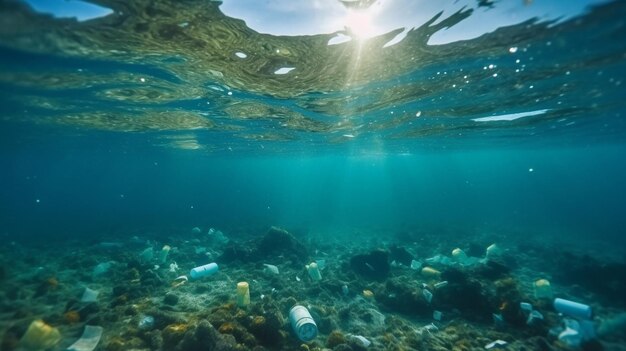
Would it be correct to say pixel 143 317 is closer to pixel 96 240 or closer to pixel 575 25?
pixel 575 25

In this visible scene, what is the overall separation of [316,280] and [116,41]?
38.4 ft

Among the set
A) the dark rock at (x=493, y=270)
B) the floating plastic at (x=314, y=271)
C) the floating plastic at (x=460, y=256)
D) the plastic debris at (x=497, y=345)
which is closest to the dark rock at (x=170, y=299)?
the floating plastic at (x=314, y=271)

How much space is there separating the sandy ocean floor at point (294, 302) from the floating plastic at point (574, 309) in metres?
0.58

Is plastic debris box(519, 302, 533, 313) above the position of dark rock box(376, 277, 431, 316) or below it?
above

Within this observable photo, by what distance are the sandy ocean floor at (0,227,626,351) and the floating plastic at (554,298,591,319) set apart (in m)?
0.58

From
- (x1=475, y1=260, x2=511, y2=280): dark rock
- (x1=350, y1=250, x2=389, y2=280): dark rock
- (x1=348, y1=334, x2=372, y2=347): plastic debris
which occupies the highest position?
(x1=475, y1=260, x2=511, y2=280): dark rock

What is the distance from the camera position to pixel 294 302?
10062mm

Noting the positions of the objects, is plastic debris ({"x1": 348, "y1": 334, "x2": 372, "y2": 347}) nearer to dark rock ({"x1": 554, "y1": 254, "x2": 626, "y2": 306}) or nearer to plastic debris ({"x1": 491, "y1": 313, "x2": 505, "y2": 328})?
plastic debris ({"x1": 491, "y1": 313, "x2": 505, "y2": 328})

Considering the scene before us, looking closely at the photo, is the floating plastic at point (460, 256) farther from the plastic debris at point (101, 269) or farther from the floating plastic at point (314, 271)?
the plastic debris at point (101, 269)

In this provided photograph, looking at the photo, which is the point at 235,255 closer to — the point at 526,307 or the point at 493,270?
the point at 493,270

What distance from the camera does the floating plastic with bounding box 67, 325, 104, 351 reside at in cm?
705

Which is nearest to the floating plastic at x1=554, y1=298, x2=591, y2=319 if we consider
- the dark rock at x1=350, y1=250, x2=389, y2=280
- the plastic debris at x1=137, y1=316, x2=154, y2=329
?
the dark rock at x1=350, y1=250, x2=389, y2=280

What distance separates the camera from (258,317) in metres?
7.86

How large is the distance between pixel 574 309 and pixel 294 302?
847cm
